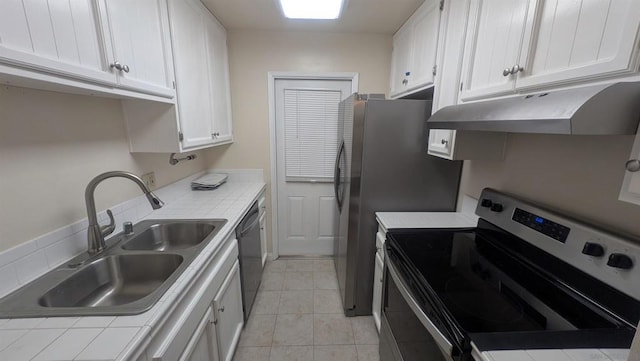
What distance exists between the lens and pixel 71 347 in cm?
69

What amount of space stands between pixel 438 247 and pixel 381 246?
0.45 meters

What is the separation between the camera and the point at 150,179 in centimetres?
177

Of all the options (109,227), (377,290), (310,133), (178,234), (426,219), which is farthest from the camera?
(310,133)

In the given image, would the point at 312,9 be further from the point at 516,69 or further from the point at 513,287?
the point at 513,287

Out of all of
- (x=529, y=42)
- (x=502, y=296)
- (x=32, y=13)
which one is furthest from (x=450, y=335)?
(x=32, y=13)

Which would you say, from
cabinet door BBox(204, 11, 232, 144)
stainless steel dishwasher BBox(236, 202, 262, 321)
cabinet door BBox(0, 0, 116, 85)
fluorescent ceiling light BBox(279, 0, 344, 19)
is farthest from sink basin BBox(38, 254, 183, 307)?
fluorescent ceiling light BBox(279, 0, 344, 19)

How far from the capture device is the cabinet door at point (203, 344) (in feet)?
3.41

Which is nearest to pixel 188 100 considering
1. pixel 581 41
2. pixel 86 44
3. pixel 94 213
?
pixel 86 44

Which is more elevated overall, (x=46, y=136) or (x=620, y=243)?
(x=46, y=136)

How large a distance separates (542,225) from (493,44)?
2.70 ft

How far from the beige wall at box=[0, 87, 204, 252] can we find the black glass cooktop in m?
1.59

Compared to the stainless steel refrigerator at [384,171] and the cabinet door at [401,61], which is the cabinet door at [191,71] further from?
the cabinet door at [401,61]

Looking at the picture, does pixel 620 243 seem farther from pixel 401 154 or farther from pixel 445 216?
pixel 401 154

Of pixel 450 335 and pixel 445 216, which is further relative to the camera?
pixel 445 216
